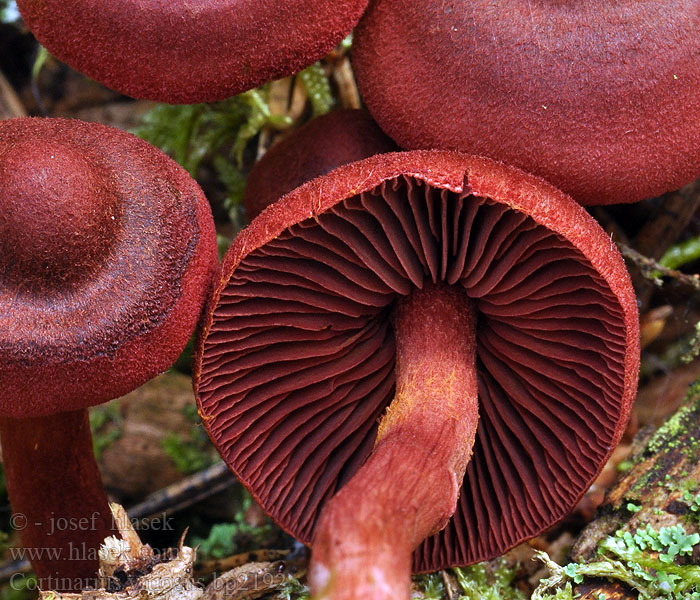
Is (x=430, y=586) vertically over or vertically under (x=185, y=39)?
under

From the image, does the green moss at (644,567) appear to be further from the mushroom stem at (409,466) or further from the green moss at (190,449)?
the green moss at (190,449)

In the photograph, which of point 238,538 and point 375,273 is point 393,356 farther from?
point 238,538

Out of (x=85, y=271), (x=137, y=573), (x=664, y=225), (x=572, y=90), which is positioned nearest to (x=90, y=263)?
(x=85, y=271)

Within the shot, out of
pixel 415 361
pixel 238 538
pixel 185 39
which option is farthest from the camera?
pixel 238 538

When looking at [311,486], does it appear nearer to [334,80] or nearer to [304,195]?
[304,195]

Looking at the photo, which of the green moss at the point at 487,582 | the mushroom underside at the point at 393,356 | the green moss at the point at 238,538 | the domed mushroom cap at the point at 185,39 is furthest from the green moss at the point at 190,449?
the domed mushroom cap at the point at 185,39

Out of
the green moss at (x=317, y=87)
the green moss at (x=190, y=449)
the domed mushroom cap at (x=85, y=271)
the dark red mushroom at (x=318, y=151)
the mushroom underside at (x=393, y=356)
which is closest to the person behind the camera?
the domed mushroom cap at (x=85, y=271)
